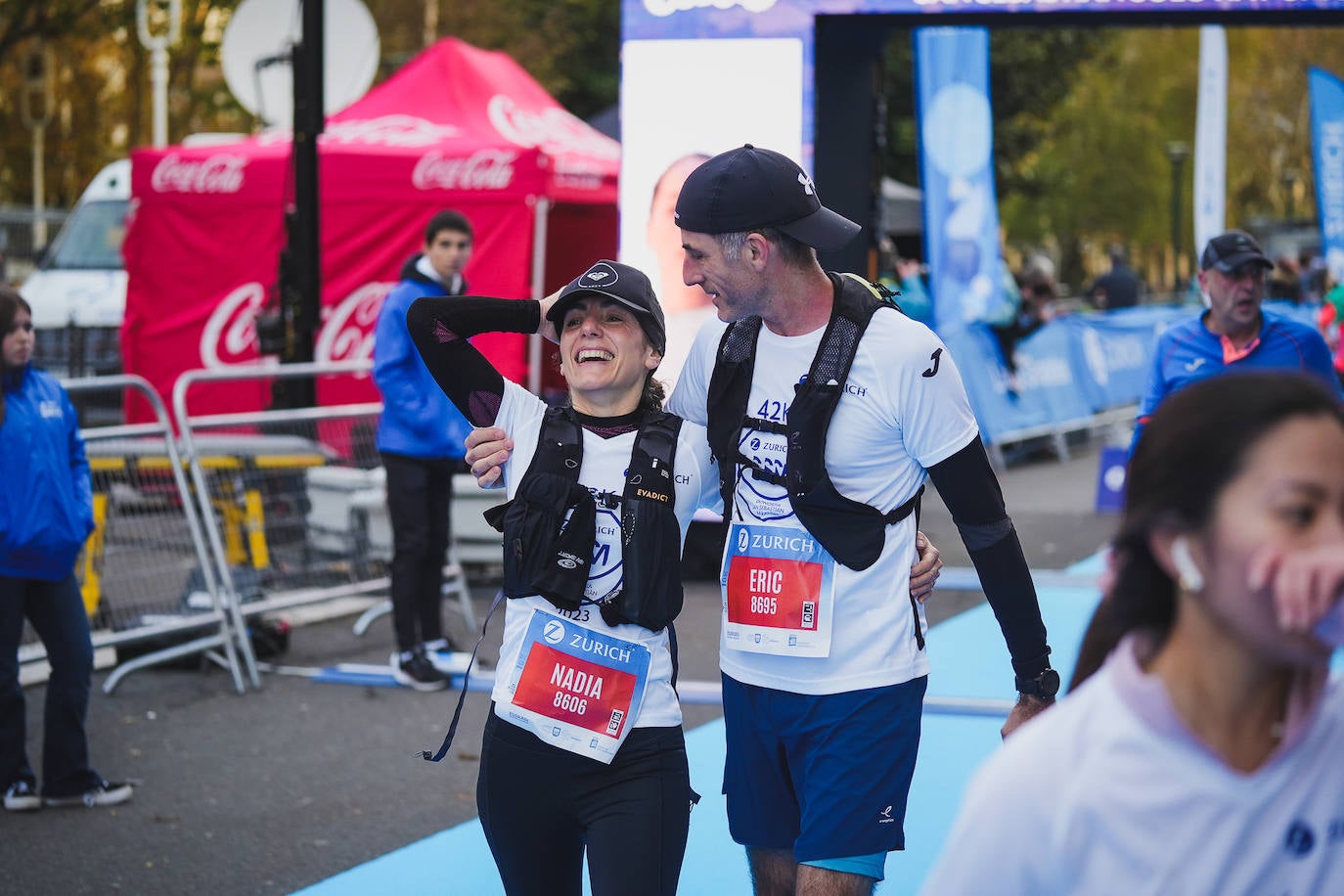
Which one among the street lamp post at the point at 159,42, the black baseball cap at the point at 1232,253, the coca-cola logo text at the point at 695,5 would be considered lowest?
the black baseball cap at the point at 1232,253

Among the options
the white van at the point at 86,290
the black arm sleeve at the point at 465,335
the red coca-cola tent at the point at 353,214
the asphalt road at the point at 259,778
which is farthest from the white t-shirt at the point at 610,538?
the white van at the point at 86,290

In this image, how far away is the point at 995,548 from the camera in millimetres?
3270

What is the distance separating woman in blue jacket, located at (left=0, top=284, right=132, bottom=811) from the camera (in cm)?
562

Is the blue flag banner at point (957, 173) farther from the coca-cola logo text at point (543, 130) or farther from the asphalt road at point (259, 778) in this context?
the asphalt road at point (259, 778)

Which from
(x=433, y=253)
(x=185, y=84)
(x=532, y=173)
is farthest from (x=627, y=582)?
(x=185, y=84)

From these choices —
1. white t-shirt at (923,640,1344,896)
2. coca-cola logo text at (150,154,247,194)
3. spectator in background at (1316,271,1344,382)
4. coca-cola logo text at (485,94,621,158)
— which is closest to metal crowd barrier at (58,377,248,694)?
white t-shirt at (923,640,1344,896)

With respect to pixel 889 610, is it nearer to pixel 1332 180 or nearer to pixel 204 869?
pixel 204 869

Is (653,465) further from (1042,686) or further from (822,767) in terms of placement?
(1042,686)

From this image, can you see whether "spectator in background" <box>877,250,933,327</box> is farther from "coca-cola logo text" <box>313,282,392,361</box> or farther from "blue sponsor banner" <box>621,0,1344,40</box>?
"blue sponsor banner" <box>621,0,1344,40</box>

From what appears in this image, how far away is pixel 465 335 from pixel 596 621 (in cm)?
73

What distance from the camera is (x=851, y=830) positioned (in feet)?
10.4

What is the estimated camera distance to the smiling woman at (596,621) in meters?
3.12

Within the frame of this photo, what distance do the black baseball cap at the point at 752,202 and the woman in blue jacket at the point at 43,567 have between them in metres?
3.26

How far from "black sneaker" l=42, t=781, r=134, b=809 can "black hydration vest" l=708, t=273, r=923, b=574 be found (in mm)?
3478
